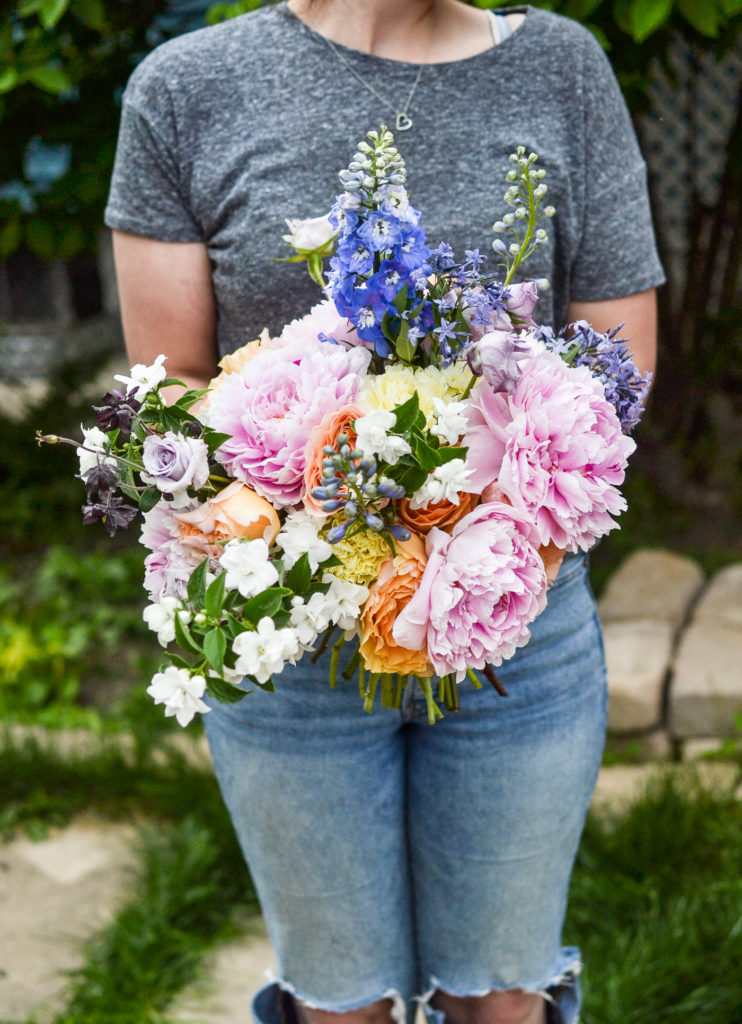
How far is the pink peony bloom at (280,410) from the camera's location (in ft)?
3.24

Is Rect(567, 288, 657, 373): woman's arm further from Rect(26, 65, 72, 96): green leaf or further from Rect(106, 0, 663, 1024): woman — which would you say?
Rect(26, 65, 72, 96): green leaf

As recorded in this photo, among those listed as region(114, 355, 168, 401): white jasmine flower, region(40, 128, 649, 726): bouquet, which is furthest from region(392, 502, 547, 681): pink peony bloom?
region(114, 355, 168, 401): white jasmine flower

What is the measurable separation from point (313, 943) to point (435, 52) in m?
1.30

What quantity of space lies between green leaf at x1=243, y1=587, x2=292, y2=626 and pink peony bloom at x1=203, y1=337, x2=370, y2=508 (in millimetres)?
113

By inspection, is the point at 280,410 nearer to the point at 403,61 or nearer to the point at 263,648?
the point at 263,648

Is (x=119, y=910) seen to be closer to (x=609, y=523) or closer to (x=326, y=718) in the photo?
(x=326, y=718)

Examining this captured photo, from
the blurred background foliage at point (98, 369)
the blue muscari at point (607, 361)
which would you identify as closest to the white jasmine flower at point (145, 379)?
the blue muscari at point (607, 361)

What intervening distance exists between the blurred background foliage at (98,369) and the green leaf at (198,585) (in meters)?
1.54

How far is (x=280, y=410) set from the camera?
3.30 feet

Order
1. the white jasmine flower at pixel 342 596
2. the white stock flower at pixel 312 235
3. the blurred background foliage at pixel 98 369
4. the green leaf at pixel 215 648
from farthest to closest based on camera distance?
the blurred background foliage at pixel 98 369 → the white stock flower at pixel 312 235 → the white jasmine flower at pixel 342 596 → the green leaf at pixel 215 648

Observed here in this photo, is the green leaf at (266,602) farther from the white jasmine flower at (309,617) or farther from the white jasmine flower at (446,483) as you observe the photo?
the white jasmine flower at (446,483)

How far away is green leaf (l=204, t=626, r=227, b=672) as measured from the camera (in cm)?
89

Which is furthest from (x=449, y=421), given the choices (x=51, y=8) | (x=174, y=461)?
(x=51, y=8)

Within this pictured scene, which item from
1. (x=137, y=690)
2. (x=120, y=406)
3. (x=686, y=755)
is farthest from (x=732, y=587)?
(x=120, y=406)
